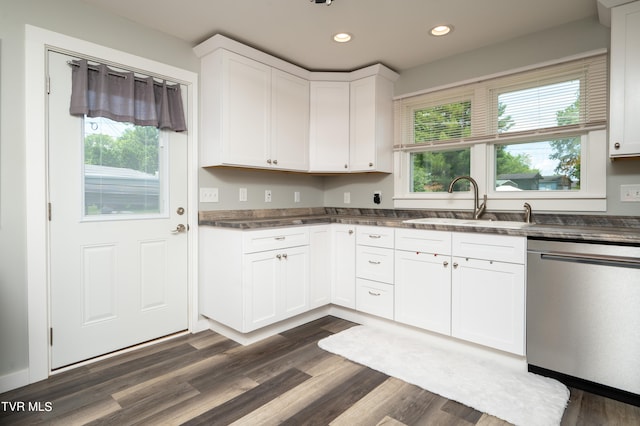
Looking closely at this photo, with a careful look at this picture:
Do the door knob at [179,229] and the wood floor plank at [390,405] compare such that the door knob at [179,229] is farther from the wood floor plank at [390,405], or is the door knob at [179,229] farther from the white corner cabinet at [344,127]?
the wood floor plank at [390,405]

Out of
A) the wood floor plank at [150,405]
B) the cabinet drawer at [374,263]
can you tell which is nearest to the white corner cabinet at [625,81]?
the cabinet drawer at [374,263]

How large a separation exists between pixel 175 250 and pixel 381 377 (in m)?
1.80

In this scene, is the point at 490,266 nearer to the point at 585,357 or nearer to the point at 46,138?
the point at 585,357

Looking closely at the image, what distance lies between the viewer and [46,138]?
212 centimetres

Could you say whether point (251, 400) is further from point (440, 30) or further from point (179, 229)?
point (440, 30)

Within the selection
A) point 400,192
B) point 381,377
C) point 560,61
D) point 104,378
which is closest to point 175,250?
point 104,378

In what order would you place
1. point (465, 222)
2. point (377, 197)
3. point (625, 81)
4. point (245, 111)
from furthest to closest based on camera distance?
point (377, 197)
point (245, 111)
point (465, 222)
point (625, 81)

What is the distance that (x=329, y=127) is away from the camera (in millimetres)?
3445

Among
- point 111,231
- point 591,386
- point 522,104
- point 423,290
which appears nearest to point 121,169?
point 111,231

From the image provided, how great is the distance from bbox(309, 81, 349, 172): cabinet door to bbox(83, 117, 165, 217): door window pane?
144cm

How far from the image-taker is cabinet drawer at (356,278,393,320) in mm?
2814

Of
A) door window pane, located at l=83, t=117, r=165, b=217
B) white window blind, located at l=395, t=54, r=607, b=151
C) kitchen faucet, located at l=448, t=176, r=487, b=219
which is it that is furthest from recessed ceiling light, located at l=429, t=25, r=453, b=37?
→ door window pane, located at l=83, t=117, r=165, b=217

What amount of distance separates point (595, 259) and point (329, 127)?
2.37 m

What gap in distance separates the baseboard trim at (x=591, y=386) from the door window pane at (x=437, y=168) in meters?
1.59
